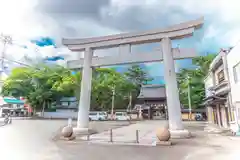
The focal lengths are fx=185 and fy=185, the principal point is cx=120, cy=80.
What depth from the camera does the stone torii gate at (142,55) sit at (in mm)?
5125

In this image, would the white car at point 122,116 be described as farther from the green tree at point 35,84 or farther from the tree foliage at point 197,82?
the tree foliage at point 197,82

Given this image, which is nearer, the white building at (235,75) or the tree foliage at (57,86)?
the white building at (235,75)

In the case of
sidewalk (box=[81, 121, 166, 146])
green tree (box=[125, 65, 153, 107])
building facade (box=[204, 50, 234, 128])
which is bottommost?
sidewalk (box=[81, 121, 166, 146])

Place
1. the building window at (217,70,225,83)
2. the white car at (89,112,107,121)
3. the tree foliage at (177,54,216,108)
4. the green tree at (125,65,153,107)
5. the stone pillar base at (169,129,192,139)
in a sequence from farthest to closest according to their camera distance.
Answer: the green tree at (125,65,153,107) → the white car at (89,112,107,121) → the tree foliage at (177,54,216,108) → the building window at (217,70,225,83) → the stone pillar base at (169,129,192,139)

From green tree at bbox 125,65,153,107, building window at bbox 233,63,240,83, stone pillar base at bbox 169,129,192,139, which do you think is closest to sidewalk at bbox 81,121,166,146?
stone pillar base at bbox 169,129,192,139

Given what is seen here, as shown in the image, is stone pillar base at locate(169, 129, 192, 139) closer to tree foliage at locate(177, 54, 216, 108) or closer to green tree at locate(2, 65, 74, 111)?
tree foliage at locate(177, 54, 216, 108)

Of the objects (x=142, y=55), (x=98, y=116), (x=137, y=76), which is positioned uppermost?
(x=137, y=76)

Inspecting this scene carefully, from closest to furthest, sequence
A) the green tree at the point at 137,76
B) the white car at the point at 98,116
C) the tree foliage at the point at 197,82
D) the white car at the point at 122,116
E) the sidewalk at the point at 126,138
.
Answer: the sidewalk at the point at 126,138 < the tree foliage at the point at 197,82 < the white car at the point at 98,116 < the white car at the point at 122,116 < the green tree at the point at 137,76

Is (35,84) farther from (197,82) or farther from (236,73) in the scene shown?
(236,73)

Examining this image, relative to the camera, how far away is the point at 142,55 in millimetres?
5621

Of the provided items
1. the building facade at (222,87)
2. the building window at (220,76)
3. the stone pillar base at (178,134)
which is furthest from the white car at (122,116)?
the stone pillar base at (178,134)

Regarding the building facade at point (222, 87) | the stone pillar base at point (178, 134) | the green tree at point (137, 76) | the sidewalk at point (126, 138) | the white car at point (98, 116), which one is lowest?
the sidewalk at point (126, 138)

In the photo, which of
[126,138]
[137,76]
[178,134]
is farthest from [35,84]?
[178,134]

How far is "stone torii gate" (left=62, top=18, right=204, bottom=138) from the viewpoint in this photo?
16.8ft
